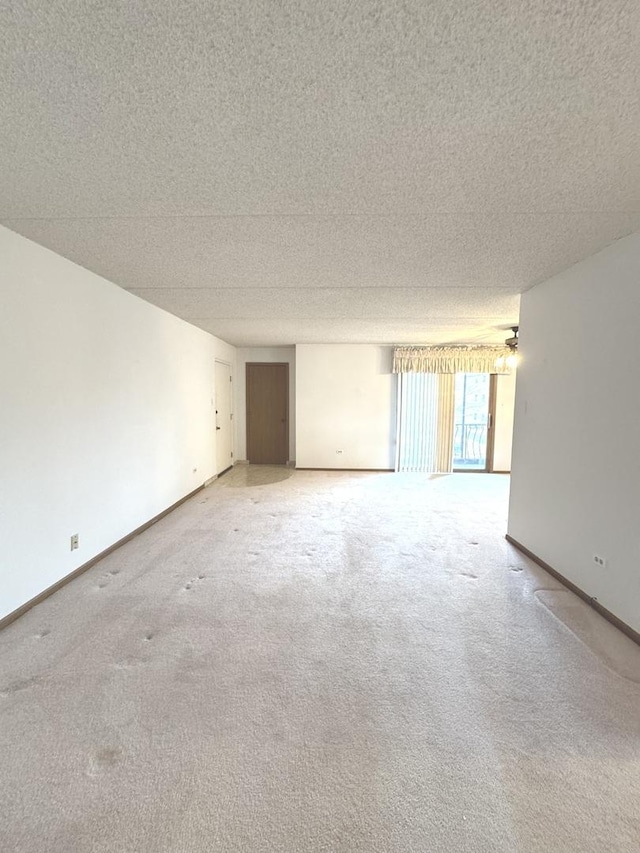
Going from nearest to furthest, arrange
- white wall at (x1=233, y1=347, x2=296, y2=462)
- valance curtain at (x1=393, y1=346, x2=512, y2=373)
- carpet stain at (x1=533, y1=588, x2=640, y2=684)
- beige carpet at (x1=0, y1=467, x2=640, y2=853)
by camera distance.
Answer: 1. beige carpet at (x1=0, y1=467, x2=640, y2=853)
2. carpet stain at (x1=533, y1=588, x2=640, y2=684)
3. valance curtain at (x1=393, y1=346, x2=512, y2=373)
4. white wall at (x1=233, y1=347, x2=296, y2=462)

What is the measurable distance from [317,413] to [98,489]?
169 inches

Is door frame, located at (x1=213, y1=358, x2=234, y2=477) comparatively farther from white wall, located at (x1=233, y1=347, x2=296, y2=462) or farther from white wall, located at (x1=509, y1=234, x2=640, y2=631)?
white wall, located at (x1=509, y1=234, x2=640, y2=631)

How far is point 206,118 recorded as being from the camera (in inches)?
52.7

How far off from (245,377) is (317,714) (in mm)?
6311

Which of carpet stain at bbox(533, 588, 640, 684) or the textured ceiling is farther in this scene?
carpet stain at bbox(533, 588, 640, 684)

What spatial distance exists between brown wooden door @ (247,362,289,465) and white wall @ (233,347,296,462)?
0.08 meters

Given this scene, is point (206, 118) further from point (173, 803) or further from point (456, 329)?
point (456, 329)

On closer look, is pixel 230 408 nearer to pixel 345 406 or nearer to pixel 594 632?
pixel 345 406

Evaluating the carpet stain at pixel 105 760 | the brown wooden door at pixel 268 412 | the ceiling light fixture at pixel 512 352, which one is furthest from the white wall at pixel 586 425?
the brown wooden door at pixel 268 412

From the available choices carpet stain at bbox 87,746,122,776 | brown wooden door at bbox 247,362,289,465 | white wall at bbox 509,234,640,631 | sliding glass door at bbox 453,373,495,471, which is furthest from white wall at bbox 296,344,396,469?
carpet stain at bbox 87,746,122,776

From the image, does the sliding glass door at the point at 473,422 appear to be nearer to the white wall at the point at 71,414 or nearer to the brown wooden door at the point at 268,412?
the brown wooden door at the point at 268,412

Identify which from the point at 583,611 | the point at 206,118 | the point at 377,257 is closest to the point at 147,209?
the point at 206,118

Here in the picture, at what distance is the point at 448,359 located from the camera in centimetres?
652

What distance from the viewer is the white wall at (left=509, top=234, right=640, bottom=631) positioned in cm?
226
